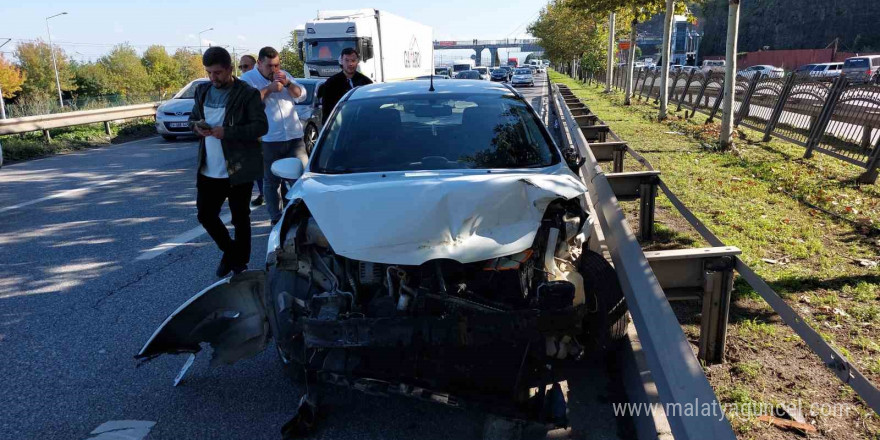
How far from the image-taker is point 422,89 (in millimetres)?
5105

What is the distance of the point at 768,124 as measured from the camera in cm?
1234

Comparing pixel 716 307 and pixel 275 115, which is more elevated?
pixel 275 115

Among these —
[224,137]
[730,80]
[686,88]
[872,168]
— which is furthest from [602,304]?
[686,88]

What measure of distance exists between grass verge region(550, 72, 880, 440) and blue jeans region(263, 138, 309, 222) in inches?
144

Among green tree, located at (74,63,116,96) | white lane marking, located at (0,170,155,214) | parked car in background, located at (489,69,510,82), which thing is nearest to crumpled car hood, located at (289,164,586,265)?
white lane marking, located at (0,170,155,214)

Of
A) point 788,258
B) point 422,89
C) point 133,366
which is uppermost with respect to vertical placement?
point 422,89

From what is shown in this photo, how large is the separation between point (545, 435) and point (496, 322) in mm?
703

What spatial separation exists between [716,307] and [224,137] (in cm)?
371

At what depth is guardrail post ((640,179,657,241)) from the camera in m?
5.92

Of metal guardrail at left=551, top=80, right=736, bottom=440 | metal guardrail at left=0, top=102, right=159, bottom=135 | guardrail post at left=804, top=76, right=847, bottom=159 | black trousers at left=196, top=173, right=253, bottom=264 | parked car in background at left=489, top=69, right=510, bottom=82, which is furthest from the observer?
parked car in background at left=489, top=69, right=510, bottom=82

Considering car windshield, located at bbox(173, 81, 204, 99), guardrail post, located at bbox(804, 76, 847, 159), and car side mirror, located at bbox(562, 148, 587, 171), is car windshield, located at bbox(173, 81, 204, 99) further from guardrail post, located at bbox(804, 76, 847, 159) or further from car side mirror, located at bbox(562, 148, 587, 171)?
car side mirror, located at bbox(562, 148, 587, 171)

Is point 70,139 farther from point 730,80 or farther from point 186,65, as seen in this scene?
point 186,65

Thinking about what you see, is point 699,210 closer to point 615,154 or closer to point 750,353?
point 615,154

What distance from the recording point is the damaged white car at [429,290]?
3.01m
